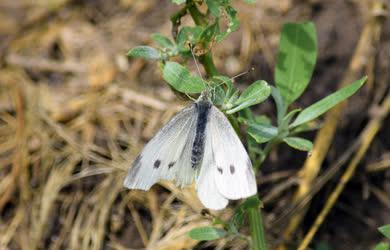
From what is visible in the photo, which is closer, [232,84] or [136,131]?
[232,84]

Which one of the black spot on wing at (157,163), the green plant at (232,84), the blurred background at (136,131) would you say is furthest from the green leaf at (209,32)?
the blurred background at (136,131)

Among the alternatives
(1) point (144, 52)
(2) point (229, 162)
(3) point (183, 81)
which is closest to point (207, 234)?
(2) point (229, 162)

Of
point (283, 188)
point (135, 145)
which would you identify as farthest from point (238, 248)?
point (135, 145)

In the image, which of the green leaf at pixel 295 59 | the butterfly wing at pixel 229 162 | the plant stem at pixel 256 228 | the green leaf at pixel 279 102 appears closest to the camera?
the butterfly wing at pixel 229 162

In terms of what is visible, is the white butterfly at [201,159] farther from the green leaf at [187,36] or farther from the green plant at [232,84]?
the green leaf at [187,36]

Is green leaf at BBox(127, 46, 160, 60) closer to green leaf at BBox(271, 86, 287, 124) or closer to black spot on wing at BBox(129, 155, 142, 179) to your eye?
black spot on wing at BBox(129, 155, 142, 179)

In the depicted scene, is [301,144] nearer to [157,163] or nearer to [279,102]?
[279,102]
